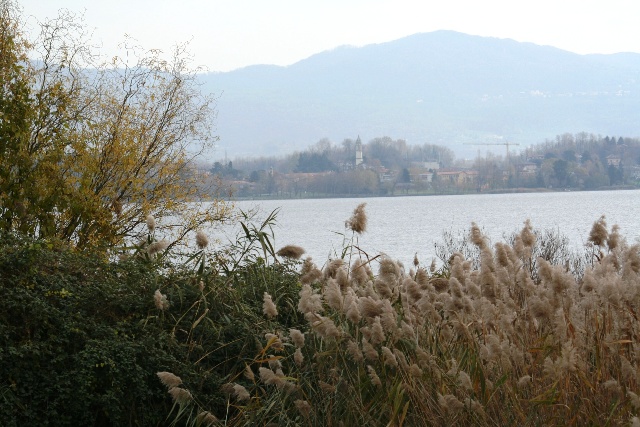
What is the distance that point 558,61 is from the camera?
196500mm

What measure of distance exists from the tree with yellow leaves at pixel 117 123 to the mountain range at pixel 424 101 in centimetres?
7718

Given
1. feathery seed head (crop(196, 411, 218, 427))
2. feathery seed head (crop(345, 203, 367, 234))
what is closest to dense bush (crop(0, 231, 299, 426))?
feathery seed head (crop(196, 411, 218, 427))

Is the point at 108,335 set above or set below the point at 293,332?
below

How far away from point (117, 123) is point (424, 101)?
493ft

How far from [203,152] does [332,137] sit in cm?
10183

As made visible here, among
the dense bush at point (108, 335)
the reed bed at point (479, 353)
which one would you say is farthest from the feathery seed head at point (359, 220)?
the dense bush at point (108, 335)

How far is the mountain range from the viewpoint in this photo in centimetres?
12119

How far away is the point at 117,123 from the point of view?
11281 mm

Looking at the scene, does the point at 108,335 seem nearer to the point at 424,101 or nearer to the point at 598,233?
the point at 598,233

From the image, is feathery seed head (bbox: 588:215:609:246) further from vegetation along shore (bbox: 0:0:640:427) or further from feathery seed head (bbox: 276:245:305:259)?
feathery seed head (bbox: 276:245:305:259)

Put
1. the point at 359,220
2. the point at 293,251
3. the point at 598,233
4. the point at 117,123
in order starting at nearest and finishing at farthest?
the point at 598,233
the point at 359,220
the point at 293,251
the point at 117,123

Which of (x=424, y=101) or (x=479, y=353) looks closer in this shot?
(x=479, y=353)

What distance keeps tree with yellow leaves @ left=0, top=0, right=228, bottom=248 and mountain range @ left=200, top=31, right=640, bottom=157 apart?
253 feet

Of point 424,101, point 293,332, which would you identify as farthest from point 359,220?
point 424,101
